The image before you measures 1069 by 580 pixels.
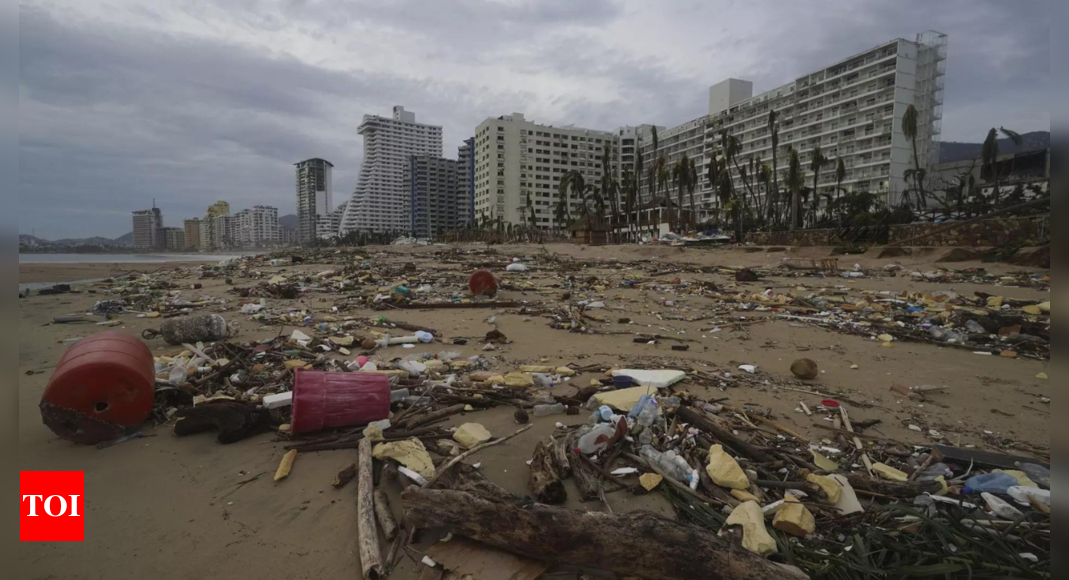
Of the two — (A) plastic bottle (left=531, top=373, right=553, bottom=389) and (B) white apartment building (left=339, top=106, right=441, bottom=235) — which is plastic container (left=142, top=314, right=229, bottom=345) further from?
(B) white apartment building (left=339, top=106, right=441, bottom=235)

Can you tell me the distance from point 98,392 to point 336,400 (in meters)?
1.37

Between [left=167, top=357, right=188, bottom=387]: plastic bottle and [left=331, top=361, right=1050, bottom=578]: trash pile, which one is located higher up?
[left=167, top=357, right=188, bottom=387]: plastic bottle

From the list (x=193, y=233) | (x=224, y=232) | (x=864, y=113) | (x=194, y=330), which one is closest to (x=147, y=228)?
(x=193, y=233)

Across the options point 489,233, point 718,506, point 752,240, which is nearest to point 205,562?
point 718,506

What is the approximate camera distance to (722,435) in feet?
10.1

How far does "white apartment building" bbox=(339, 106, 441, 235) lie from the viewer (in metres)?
112

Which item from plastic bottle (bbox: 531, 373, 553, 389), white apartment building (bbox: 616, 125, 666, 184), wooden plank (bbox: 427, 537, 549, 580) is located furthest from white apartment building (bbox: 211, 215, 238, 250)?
wooden plank (bbox: 427, 537, 549, 580)

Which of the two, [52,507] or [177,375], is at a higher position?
[177,375]

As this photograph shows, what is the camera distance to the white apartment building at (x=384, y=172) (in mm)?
111625

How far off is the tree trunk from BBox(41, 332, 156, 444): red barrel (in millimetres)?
2328

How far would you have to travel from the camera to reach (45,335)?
20.5ft

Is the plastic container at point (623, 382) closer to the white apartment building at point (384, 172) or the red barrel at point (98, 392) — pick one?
the red barrel at point (98, 392)

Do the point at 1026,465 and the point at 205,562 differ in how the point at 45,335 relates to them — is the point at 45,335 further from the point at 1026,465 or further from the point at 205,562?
the point at 1026,465

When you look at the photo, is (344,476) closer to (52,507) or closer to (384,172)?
(52,507)
